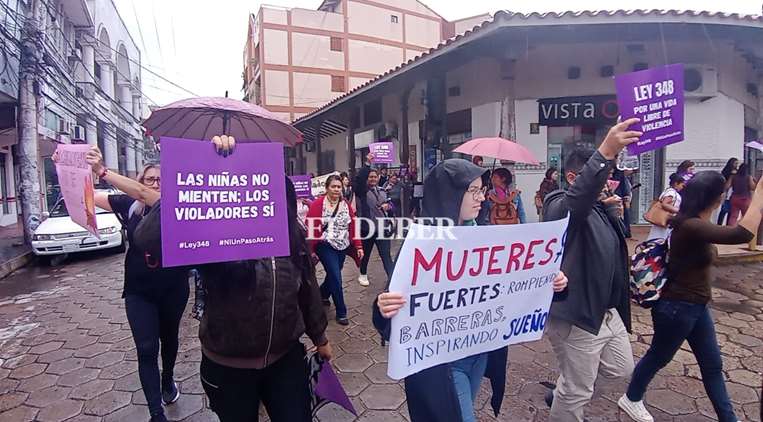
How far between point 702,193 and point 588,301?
1008 millimetres

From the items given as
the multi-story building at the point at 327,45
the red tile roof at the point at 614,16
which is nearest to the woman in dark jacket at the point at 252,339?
the red tile roof at the point at 614,16

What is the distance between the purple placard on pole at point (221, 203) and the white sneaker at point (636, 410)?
2.57m

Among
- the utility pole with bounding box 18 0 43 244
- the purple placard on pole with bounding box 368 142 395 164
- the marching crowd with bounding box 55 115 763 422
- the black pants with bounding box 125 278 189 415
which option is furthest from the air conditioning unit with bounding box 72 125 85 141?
the marching crowd with bounding box 55 115 763 422

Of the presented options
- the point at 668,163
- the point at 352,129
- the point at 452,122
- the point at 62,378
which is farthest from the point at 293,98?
the point at 62,378

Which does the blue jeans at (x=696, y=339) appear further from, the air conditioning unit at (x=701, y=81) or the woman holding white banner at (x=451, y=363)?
the air conditioning unit at (x=701, y=81)

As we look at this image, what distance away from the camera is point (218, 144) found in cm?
166

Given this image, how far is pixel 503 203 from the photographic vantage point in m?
5.81

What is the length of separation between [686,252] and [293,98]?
103 feet

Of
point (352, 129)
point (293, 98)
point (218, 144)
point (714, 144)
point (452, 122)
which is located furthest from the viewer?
point (293, 98)

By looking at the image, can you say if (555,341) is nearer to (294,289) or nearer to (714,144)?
(294,289)

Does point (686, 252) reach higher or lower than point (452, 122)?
lower

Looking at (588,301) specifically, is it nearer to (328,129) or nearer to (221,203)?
(221,203)

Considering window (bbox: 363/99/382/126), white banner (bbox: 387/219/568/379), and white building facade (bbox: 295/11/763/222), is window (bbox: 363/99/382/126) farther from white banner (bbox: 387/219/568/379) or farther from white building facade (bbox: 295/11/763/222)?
white banner (bbox: 387/219/568/379)

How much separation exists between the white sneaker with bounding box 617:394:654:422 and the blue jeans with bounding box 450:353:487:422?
4.82ft
